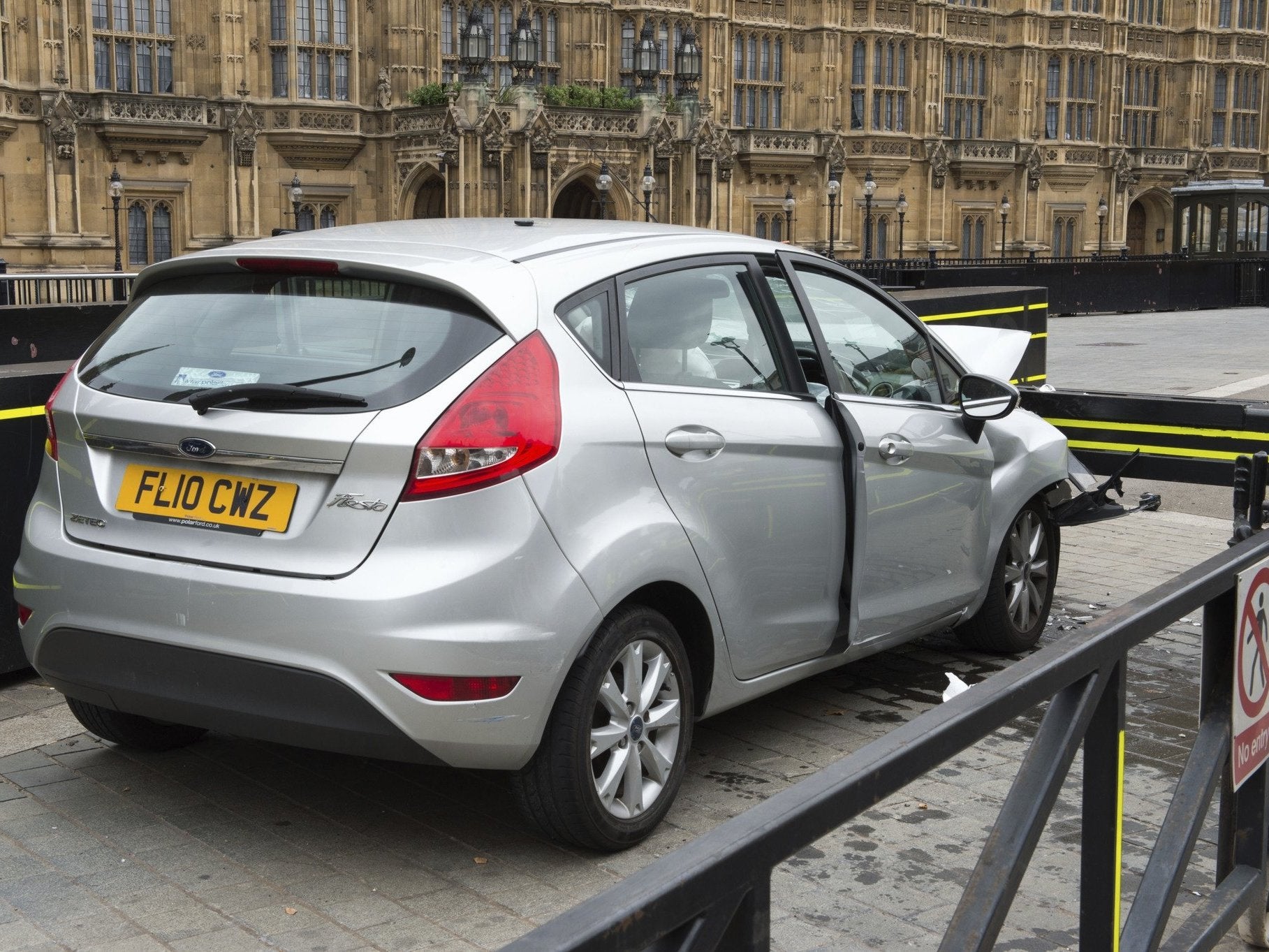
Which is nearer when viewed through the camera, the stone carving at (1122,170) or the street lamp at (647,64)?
the street lamp at (647,64)

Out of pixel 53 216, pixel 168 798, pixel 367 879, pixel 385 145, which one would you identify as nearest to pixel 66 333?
pixel 168 798

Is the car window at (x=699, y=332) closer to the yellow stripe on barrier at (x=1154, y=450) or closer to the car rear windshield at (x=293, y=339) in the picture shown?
the car rear windshield at (x=293, y=339)

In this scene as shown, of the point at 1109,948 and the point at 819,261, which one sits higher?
the point at 819,261

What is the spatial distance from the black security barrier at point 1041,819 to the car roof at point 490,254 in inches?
74.4

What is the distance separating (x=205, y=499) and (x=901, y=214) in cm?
4518

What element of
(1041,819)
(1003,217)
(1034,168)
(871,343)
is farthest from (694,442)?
(1034,168)

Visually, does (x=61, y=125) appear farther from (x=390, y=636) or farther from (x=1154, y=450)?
(x=390, y=636)

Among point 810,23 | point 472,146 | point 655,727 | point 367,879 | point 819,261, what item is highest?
point 810,23

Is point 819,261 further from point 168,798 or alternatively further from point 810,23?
point 810,23

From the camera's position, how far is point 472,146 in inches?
1435

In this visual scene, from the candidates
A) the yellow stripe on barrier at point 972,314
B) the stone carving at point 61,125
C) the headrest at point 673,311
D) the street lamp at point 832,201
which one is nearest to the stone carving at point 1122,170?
the street lamp at point 832,201

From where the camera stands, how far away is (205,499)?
152 inches

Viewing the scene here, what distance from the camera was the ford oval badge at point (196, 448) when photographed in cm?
384

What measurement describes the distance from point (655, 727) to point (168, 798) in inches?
57.4
